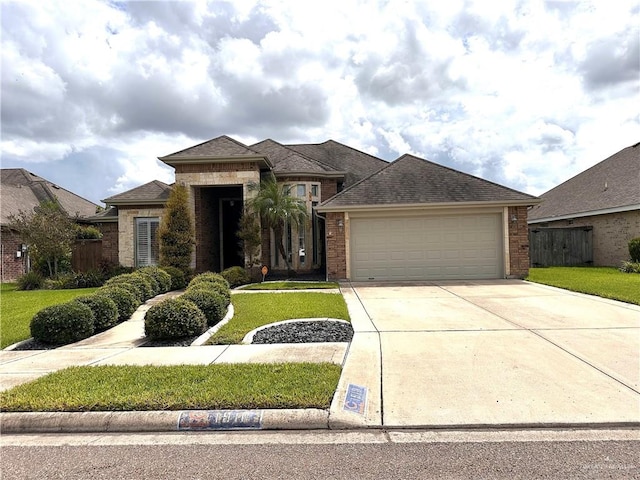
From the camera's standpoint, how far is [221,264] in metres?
19.0

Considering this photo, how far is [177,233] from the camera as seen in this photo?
15.7 m

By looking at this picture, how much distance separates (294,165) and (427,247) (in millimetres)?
6785

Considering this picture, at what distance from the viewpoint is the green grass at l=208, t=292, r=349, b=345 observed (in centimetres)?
726

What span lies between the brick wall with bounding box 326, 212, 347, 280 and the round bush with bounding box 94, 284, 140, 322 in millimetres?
7147

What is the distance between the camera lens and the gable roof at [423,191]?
14.4 m

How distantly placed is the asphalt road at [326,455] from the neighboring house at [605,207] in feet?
57.1

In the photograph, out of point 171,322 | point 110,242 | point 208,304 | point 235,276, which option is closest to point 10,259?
point 110,242

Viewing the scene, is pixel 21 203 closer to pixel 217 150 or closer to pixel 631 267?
pixel 217 150

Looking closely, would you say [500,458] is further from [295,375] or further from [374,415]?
[295,375]

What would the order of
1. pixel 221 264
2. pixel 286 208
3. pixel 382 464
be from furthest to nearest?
pixel 221 264 → pixel 286 208 → pixel 382 464

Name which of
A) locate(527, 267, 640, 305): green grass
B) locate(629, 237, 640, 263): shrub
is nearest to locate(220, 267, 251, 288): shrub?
locate(527, 267, 640, 305): green grass

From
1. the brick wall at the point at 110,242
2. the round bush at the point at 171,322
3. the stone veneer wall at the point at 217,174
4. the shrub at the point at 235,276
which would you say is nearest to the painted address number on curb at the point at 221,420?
the round bush at the point at 171,322

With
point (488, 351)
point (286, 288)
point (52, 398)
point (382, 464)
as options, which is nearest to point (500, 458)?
point (382, 464)

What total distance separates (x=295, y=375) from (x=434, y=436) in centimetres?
177
